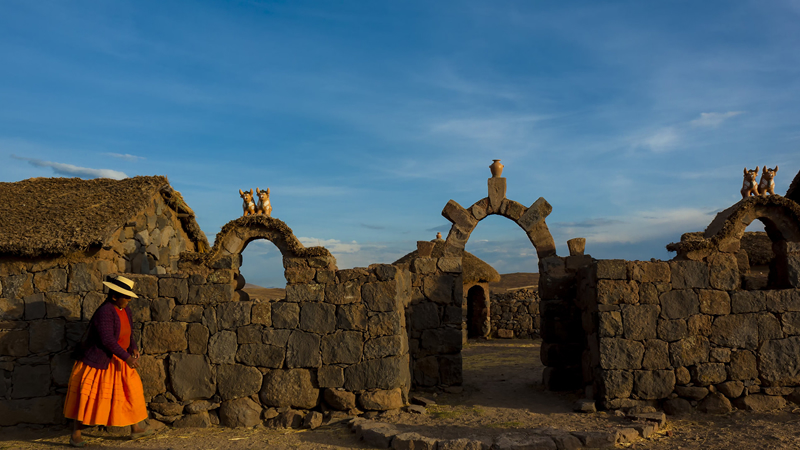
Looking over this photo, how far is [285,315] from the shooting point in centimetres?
738

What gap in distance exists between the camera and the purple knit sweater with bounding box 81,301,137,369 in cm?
652

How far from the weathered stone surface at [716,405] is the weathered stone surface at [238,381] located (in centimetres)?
611

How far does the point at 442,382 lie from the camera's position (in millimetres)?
9297

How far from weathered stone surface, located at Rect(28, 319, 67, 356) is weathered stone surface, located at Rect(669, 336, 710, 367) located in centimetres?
853

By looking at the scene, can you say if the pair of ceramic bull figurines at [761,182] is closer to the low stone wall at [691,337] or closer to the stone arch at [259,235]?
the low stone wall at [691,337]

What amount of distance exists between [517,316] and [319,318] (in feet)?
43.2

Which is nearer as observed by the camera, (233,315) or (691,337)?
(233,315)

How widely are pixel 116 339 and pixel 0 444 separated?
2.11 meters

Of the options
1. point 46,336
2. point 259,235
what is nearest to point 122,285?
point 46,336

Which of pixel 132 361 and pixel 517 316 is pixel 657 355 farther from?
pixel 517 316

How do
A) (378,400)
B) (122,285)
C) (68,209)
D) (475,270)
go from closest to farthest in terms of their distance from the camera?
(122,285), (378,400), (68,209), (475,270)

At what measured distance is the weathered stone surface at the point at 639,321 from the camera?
7484 millimetres

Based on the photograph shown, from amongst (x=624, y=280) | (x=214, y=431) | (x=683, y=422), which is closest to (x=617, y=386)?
(x=683, y=422)

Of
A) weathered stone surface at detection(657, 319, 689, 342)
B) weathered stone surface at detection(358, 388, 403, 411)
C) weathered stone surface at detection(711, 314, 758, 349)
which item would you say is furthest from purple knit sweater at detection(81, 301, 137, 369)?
weathered stone surface at detection(711, 314, 758, 349)
